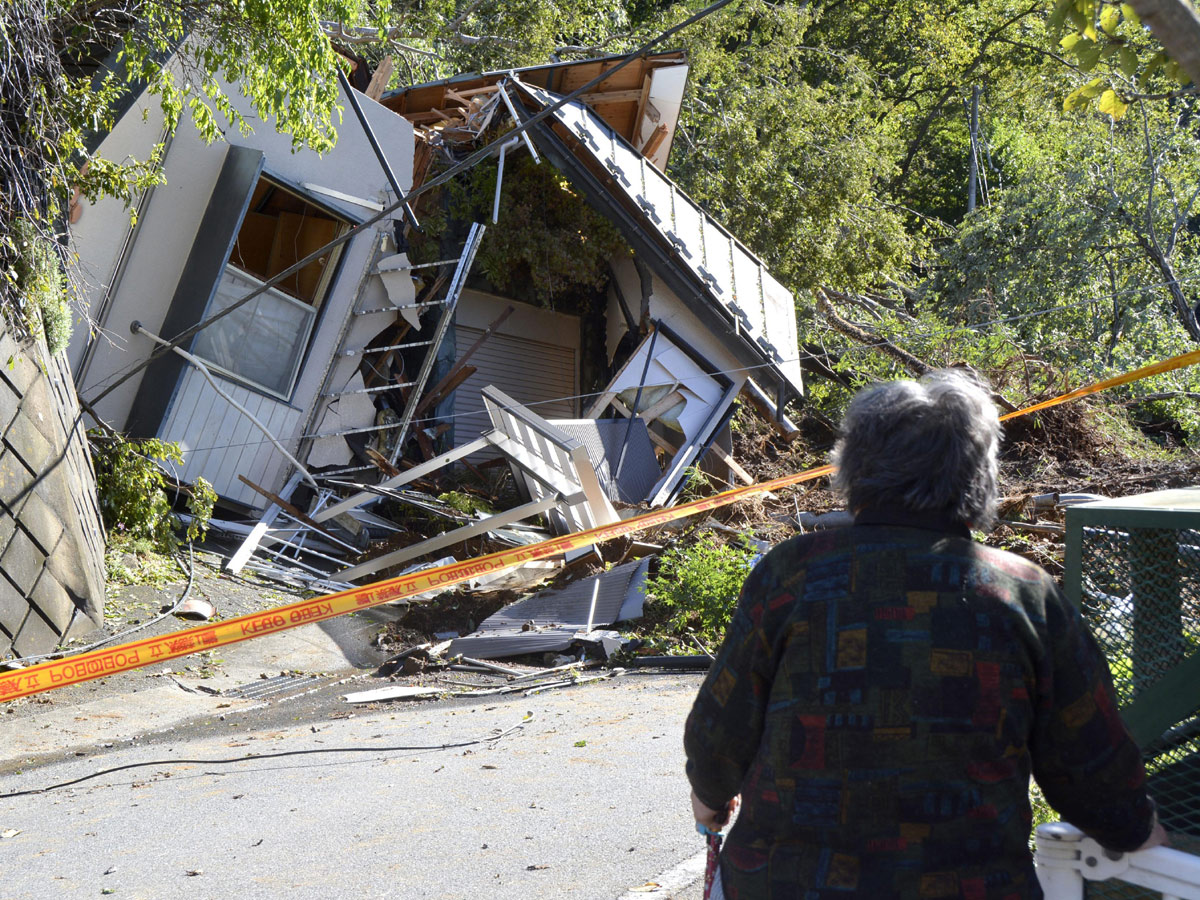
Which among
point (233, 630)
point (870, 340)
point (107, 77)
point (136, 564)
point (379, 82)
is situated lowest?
point (136, 564)

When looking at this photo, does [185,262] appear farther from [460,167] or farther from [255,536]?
[460,167]

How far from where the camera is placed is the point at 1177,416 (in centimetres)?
1391

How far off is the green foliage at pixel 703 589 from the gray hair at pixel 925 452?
6096 mm

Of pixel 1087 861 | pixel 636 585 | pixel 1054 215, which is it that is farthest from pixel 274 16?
pixel 1054 215

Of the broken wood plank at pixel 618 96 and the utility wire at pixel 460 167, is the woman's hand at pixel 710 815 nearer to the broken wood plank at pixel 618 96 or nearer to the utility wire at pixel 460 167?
the utility wire at pixel 460 167

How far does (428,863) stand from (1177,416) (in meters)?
13.2

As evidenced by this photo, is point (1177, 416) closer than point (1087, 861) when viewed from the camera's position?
No

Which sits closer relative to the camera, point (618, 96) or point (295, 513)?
point (295, 513)

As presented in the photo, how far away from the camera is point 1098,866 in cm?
206

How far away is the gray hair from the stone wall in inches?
234

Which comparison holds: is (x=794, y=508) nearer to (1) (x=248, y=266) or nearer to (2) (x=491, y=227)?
(2) (x=491, y=227)

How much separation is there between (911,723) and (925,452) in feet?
1.66

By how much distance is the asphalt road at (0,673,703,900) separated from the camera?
359cm

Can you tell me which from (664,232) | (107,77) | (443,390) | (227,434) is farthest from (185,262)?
(664,232)
